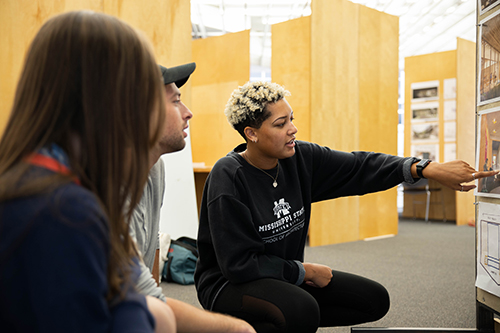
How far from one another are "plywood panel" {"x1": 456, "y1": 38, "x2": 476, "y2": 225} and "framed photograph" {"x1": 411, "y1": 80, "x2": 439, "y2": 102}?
401 mm

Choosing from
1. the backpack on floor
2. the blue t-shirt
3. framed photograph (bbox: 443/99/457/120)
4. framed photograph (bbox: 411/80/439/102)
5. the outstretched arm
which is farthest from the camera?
framed photograph (bbox: 411/80/439/102)

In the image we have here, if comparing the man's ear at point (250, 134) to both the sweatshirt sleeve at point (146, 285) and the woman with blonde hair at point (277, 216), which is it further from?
the sweatshirt sleeve at point (146, 285)

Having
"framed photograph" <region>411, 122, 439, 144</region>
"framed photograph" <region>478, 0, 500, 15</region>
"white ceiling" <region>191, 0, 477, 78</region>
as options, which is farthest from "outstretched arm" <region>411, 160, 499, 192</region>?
"white ceiling" <region>191, 0, 477, 78</region>

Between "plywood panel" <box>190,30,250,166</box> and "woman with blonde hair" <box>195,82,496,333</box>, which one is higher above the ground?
"plywood panel" <box>190,30,250,166</box>

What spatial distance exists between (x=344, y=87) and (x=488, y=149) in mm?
3573

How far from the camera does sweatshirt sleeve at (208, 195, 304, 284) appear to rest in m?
1.44

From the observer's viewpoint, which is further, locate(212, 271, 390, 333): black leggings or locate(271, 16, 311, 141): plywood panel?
locate(271, 16, 311, 141): plywood panel

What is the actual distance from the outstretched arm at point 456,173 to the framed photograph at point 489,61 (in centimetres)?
45

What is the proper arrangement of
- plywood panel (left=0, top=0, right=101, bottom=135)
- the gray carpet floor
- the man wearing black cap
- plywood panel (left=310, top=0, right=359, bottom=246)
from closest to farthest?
the man wearing black cap
the gray carpet floor
plywood panel (left=0, top=0, right=101, bottom=135)
plywood panel (left=310, top=0, right=359, bottom=246)

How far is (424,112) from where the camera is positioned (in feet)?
24.0

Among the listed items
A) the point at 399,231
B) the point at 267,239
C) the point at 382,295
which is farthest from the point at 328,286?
the point at 399,231

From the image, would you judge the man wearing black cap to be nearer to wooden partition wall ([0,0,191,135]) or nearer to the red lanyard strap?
the red lanyard strap

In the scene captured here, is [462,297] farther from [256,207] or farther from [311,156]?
[256,207]

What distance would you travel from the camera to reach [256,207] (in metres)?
1.56
